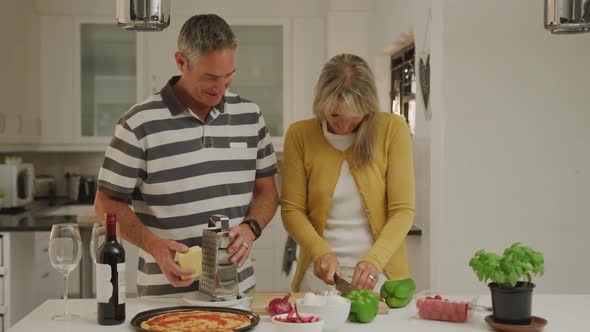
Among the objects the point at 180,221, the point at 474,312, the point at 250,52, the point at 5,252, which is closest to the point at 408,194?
the point at 474,312

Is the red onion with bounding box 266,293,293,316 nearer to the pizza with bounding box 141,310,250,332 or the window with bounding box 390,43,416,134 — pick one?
the pizza with bounding box 141,310,250,332

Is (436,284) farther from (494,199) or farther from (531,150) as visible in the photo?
(531,150)

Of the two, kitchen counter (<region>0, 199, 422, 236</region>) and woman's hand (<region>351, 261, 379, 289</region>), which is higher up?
woman's hand (<region>351, 261, 379, 289</region>)

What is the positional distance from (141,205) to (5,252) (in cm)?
192

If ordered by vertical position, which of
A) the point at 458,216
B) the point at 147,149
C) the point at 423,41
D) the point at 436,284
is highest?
the point at 423,41

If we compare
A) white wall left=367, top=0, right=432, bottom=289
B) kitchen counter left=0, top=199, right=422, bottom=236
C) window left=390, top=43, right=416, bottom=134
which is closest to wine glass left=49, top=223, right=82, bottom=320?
white wall left=367, top=0, right=432, bottom=289

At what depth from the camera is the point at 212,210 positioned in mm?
2271

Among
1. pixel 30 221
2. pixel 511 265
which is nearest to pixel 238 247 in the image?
pixel 511 265

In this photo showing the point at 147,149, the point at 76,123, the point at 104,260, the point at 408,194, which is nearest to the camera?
the point at 104,260

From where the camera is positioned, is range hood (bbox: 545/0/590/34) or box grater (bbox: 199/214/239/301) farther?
box grater (bbox: 199/214/239/301)

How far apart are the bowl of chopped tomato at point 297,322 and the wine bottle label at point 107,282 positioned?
1.23ft

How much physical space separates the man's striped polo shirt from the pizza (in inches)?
15.3

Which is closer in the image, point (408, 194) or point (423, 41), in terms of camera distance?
point (408, 194)

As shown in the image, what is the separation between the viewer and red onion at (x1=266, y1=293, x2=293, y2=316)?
188cm
